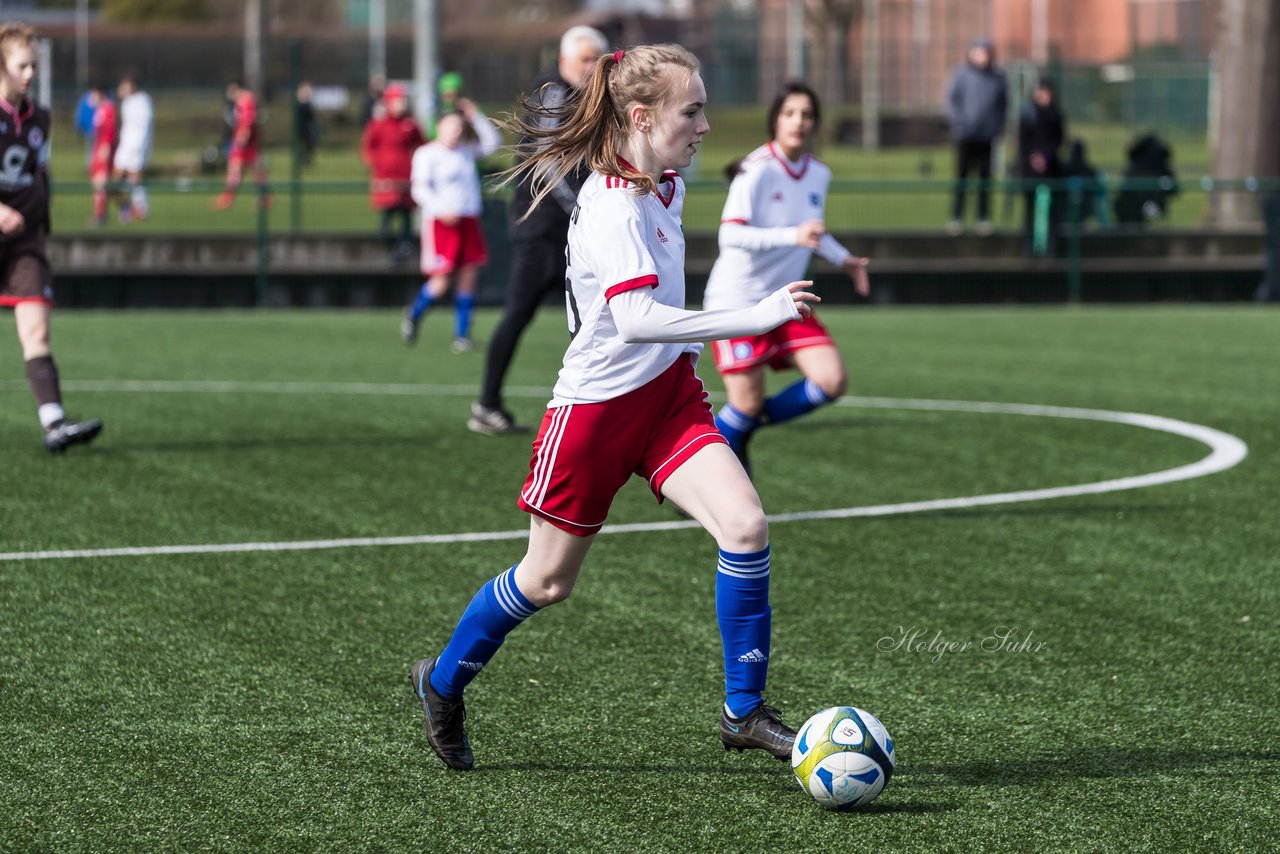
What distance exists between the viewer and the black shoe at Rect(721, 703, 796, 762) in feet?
14.4

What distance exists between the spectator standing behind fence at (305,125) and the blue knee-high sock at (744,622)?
59.8 ft

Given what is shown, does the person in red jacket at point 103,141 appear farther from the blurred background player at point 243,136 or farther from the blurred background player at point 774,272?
the blurred background player at point 774,272

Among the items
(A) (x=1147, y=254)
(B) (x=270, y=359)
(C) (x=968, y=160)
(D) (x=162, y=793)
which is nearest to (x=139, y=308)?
(B) (x=270, y=359)

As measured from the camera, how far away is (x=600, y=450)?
4.41 metres

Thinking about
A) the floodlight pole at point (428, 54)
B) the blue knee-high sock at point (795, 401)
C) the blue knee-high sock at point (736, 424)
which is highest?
the floodlight pole at point (428, 54)

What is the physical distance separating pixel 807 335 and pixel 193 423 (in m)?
4.14

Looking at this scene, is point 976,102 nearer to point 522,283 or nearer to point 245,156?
point 245,156

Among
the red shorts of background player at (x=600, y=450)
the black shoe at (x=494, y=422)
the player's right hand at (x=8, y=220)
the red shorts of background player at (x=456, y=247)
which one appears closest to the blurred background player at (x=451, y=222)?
the red shorts of background player at (x=456, y=247)

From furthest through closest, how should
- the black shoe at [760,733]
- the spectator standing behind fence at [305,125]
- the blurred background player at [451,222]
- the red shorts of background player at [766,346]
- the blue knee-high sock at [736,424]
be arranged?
1. the spectator standing behind fence at [305,125]
2. the blurred background player at [451,222]
3. the blue knee-high sock at [736,424]
4. the red shorts of background player at [766,346]
5. the black shoe at [760,733]

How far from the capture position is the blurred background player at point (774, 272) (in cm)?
812

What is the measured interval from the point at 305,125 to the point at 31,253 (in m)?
16.2

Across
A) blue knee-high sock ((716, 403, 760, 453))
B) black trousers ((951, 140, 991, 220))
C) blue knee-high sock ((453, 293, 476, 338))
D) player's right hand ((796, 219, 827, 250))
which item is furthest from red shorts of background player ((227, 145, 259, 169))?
player's right hand ((796, 219, 827, 250))

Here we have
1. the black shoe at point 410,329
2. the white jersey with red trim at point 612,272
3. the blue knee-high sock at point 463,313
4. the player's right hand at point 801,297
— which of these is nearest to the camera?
the player's right hand at point 801,297

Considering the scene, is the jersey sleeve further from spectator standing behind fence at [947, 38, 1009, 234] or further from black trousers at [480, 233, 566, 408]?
spectator standing behind fence at [947, 38, 1009, 234]
